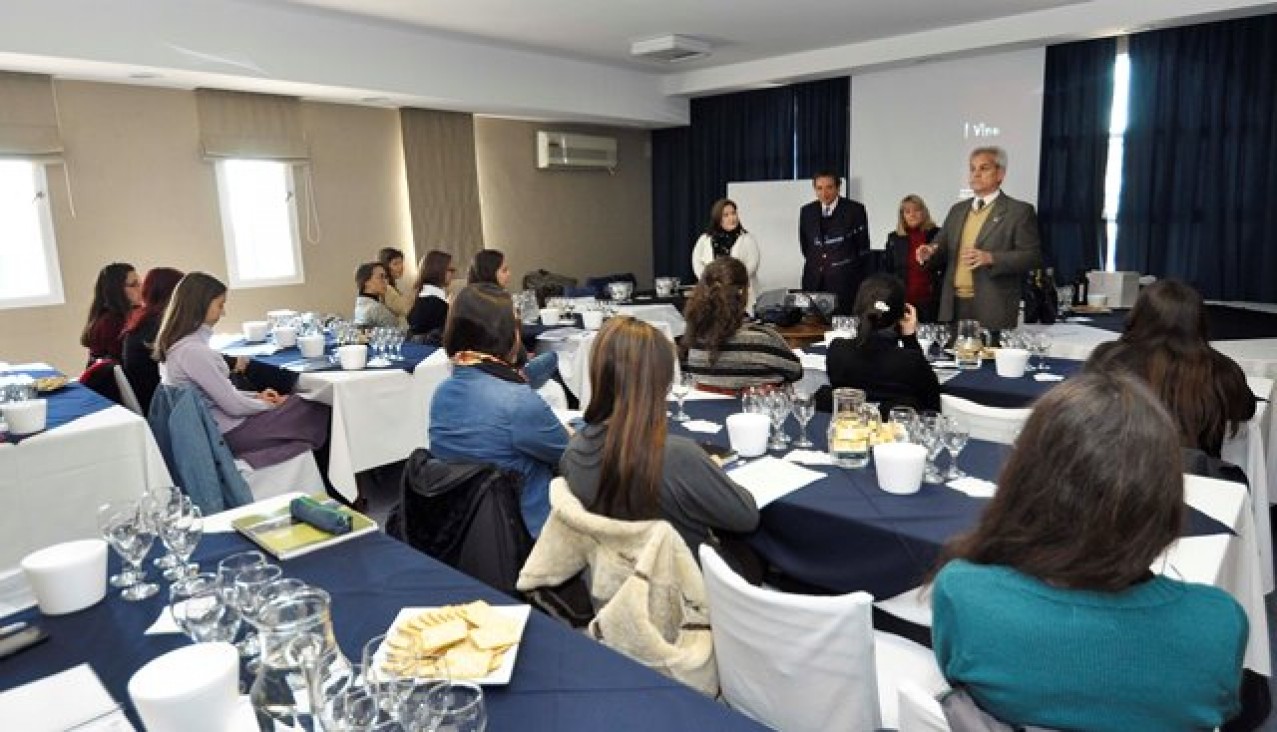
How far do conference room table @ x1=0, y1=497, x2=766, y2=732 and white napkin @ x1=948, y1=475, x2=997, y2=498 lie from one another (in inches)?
41.7

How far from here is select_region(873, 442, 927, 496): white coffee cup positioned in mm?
1938

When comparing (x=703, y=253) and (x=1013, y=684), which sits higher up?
(x=703, y=253)

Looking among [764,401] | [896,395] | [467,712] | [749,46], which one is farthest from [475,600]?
[749,46]

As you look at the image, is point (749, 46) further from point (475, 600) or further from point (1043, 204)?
point (475, 600)

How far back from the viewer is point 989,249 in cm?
411

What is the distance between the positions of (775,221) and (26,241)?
6405 mm

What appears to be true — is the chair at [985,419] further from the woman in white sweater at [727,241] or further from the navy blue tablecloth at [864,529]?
the woman in white sweater at [727,241]

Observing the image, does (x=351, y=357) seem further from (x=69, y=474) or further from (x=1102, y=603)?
(x=1102, y=603)

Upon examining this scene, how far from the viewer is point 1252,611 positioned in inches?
75.9

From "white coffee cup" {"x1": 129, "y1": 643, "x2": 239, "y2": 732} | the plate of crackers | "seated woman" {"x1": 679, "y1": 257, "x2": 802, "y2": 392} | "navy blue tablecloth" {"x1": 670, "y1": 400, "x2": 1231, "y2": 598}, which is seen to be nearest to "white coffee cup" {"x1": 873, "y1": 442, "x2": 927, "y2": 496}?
"navy blue tablecloth" {"x1": 670, "y1": 400, "x2": 1231, "y2": 598}

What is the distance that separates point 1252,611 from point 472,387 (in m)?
2.04

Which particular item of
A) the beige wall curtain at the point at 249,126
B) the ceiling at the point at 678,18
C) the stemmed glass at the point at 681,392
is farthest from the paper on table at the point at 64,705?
the beige wall curtain at the point at 249,126

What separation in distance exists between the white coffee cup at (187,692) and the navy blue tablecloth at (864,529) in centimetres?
126

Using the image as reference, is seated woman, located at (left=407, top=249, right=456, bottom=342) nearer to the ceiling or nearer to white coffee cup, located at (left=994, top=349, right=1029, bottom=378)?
the ceiling
